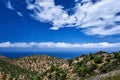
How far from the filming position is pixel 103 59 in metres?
42.9

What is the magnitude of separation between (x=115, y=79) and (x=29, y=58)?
12248cm

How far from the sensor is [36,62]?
5084 inches

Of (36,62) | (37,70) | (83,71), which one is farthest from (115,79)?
(36,62)

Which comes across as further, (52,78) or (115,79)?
(52,78)

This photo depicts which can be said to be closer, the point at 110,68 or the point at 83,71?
the point at 110,68

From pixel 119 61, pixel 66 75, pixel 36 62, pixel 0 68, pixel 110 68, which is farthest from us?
pixel 36 62

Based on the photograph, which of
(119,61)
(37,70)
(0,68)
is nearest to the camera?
(119,61)

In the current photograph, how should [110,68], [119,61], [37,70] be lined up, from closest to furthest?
[110,68]
[119,61]
[37,70]

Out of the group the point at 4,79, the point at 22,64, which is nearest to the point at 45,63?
the point at 22,64

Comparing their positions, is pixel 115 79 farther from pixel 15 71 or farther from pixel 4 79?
pixel 15 71

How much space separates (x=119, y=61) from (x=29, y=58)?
10800cm

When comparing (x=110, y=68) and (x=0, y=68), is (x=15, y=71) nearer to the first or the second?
(x=0, y=68)

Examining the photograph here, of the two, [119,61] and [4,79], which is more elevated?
[119,61]

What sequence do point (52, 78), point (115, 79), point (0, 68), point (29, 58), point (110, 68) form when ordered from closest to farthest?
point (115, 79)
point (110, 68)
point (52, 78)
point (0, 68)
point (29, 58)
